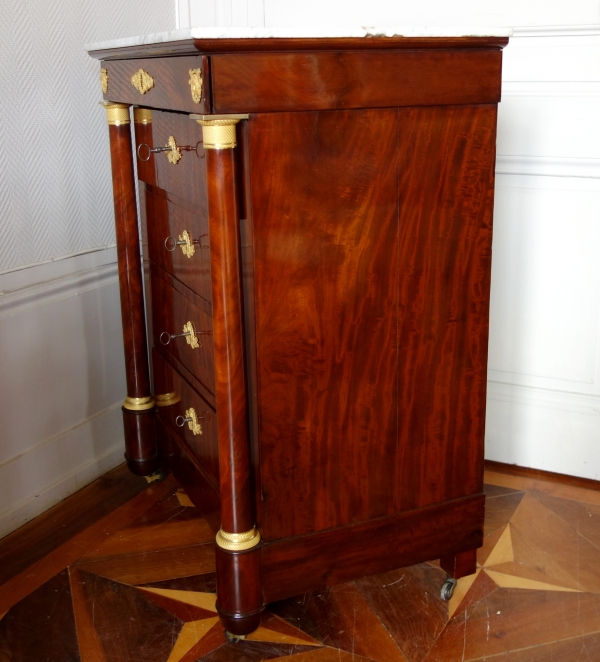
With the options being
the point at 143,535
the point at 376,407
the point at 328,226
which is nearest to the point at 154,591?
the point at 143,535

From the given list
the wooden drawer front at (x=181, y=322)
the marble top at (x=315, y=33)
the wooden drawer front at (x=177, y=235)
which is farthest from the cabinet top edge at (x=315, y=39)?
the wooden drawer front at (x=181, y=322)

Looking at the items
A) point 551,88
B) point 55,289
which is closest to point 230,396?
point 55,289

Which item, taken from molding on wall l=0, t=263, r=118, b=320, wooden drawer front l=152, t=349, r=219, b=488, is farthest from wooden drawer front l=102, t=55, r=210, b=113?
wooden drawer front l=152, t=349, r=219, b=488

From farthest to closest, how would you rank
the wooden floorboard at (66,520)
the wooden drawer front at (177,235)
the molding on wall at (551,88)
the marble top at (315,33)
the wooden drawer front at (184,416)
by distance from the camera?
the molding on wall at (551,88)
the wooden floorboard at (66,520)
the wooden drawer front at (184,416)
the wooden drawer front at (177,235)
the marble top at (315,33)

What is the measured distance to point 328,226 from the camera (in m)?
1.45

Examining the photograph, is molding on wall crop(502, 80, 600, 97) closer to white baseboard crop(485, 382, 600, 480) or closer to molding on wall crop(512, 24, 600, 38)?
molding on wall crop(512, 24, 600, 38)

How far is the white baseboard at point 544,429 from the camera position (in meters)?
2.29

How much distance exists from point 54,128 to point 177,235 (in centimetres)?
58

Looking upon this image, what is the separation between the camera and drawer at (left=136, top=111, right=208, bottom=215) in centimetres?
154

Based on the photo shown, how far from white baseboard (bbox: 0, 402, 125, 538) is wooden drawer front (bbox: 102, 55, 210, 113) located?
936mm

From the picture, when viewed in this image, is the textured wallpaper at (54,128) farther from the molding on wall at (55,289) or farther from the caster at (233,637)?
the caster at (233,637)

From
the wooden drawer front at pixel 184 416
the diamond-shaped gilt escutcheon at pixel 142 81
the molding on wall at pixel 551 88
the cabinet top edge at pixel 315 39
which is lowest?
the wooden drawer front at pixel 184 416

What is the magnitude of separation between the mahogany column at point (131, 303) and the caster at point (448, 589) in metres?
0.88

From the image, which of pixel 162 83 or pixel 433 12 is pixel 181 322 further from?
pixel 433 12
